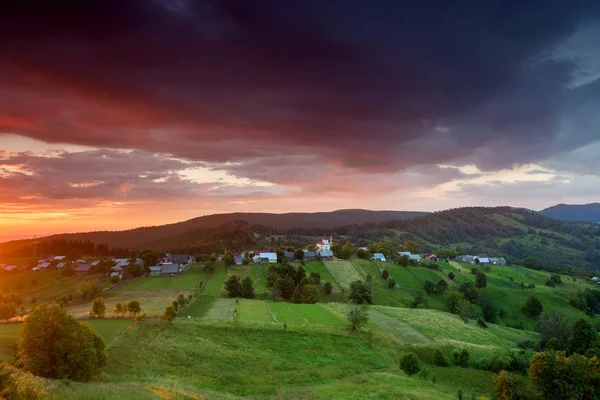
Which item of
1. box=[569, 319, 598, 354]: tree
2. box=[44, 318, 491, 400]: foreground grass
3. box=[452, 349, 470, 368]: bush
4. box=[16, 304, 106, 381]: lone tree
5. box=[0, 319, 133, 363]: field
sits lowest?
box=[569, 319, 598, 354]: tree

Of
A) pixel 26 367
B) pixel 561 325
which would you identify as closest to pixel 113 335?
pixel 26 367

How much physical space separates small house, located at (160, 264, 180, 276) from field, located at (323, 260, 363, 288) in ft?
189

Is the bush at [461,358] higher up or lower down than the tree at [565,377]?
lower down

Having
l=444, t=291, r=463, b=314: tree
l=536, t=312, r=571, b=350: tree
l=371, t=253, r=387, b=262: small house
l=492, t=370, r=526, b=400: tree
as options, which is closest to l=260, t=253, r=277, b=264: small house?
l=371, t=253, r=387, b=262: small house

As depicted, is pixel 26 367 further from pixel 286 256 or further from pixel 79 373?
pixel 286 256

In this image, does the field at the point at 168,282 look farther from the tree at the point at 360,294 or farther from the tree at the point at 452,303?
the tree at the point at 452,303

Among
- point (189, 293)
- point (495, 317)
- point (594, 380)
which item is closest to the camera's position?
point (594, 380)

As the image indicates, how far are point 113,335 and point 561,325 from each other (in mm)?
102212

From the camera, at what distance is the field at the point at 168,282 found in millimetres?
111375

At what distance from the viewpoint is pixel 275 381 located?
1729 inches

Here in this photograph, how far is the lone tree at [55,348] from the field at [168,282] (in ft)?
241

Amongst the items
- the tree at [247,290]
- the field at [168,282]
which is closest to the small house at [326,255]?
the field at [168,282]

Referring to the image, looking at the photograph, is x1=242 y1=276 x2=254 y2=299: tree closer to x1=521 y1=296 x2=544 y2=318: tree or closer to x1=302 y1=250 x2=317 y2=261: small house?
x1=302 y1=250 x2=317 y2=261: small house

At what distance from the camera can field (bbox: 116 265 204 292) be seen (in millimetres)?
111375
